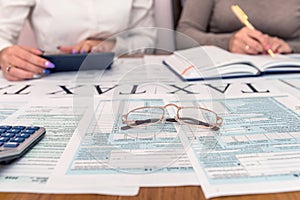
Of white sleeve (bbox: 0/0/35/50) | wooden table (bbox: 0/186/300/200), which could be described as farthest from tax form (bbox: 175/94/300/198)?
white sleeve (bbox: 0/0/35/50)

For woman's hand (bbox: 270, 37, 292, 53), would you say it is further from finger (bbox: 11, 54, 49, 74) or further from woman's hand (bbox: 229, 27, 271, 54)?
finger (bbox: 11, 54, 49, 74)

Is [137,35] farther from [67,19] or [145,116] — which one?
[145,116]

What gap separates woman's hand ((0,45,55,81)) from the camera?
0.94 m

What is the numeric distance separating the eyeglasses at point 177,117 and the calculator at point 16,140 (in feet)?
0.41

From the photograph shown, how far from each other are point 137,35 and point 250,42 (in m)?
0.32

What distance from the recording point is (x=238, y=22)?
1380 millimetres

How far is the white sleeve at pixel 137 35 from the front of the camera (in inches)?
41.6

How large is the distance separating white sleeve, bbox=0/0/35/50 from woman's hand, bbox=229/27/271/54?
0.69 metres

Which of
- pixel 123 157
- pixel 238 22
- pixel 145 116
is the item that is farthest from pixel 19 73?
pixel 238 22

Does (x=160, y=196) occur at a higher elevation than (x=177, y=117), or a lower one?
lower

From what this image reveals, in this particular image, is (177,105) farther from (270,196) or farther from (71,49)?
(71,49)

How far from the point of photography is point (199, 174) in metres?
0.43

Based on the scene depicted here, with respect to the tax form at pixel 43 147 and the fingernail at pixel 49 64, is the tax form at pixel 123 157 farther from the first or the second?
the fingernail at pixel 49 64

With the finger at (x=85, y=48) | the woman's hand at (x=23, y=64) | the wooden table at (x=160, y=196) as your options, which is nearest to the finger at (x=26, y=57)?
the woman's hand at (x=23, y=64)
